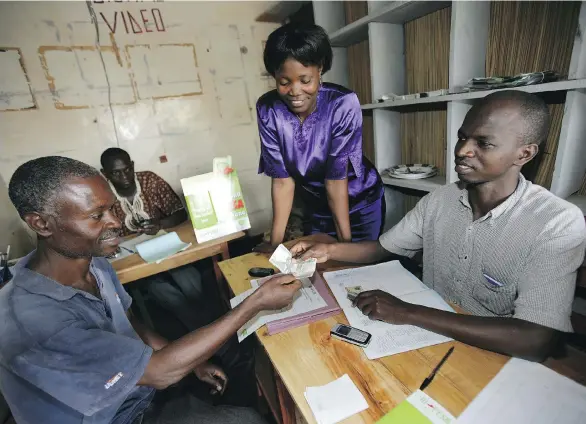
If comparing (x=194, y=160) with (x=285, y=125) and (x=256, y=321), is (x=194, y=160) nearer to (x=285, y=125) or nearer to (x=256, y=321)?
(x=285, y=125)

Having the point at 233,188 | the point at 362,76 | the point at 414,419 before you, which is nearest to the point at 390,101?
the point at 362,76

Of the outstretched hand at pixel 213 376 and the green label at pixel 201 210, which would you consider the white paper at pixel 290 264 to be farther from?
the green label at pixel 201 210

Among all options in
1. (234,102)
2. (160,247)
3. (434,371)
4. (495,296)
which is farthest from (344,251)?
(234,102)

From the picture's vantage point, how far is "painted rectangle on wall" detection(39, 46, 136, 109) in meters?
2.86

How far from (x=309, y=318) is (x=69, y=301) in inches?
30.9

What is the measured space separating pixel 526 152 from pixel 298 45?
1.01m

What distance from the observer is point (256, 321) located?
3.75 ft

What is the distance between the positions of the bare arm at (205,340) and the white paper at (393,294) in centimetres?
23

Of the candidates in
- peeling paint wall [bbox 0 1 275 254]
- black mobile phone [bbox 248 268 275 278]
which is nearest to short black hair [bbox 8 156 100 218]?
black mobile phone [bbox 248 268 275 278]

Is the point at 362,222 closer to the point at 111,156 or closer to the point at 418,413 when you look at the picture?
the point at 418,413

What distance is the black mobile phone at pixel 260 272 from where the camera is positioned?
1479 mm

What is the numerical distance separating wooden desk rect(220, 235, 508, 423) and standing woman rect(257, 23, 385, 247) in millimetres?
853

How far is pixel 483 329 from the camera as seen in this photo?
0.93m

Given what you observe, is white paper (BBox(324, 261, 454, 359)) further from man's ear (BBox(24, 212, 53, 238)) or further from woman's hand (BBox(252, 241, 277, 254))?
man's ear (BBox(24, 212, 53, 238))
